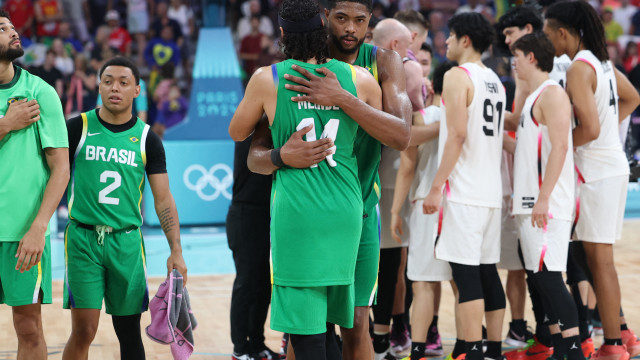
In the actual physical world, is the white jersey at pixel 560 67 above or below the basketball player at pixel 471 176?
above

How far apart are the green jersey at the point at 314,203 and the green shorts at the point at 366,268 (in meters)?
0.47

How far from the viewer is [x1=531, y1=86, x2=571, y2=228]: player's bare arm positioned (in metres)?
4.70

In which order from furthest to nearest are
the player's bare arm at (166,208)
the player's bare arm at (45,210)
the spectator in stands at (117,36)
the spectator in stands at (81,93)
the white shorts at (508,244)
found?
the spectator in stands at (117,36) → the spectator in stands at (81,93) → the white shorts at (508,244) → the player's bare arm at (166,208) → the player's bare arm at (45,210)

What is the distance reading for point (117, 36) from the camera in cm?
1563

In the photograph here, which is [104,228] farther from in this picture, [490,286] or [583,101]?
[583,101]

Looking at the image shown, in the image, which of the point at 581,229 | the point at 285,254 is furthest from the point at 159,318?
the point at 581,229

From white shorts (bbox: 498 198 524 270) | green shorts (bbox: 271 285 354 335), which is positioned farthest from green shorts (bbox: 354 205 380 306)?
white shorts (bbox: 498 198 524 270)

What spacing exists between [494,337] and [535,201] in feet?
3.04

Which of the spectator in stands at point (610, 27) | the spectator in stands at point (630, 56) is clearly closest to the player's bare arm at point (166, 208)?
the spectator in stands at point (630, 56)

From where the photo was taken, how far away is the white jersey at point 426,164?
513 cm

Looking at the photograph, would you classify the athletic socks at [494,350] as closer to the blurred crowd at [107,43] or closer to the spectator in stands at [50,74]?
the blurred crowd at [107,43]

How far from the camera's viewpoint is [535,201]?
484 cm

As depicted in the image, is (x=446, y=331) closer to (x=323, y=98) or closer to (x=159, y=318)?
(x=159, y=318)

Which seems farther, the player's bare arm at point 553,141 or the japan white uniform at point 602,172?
the japan white uniform at point 602,172
